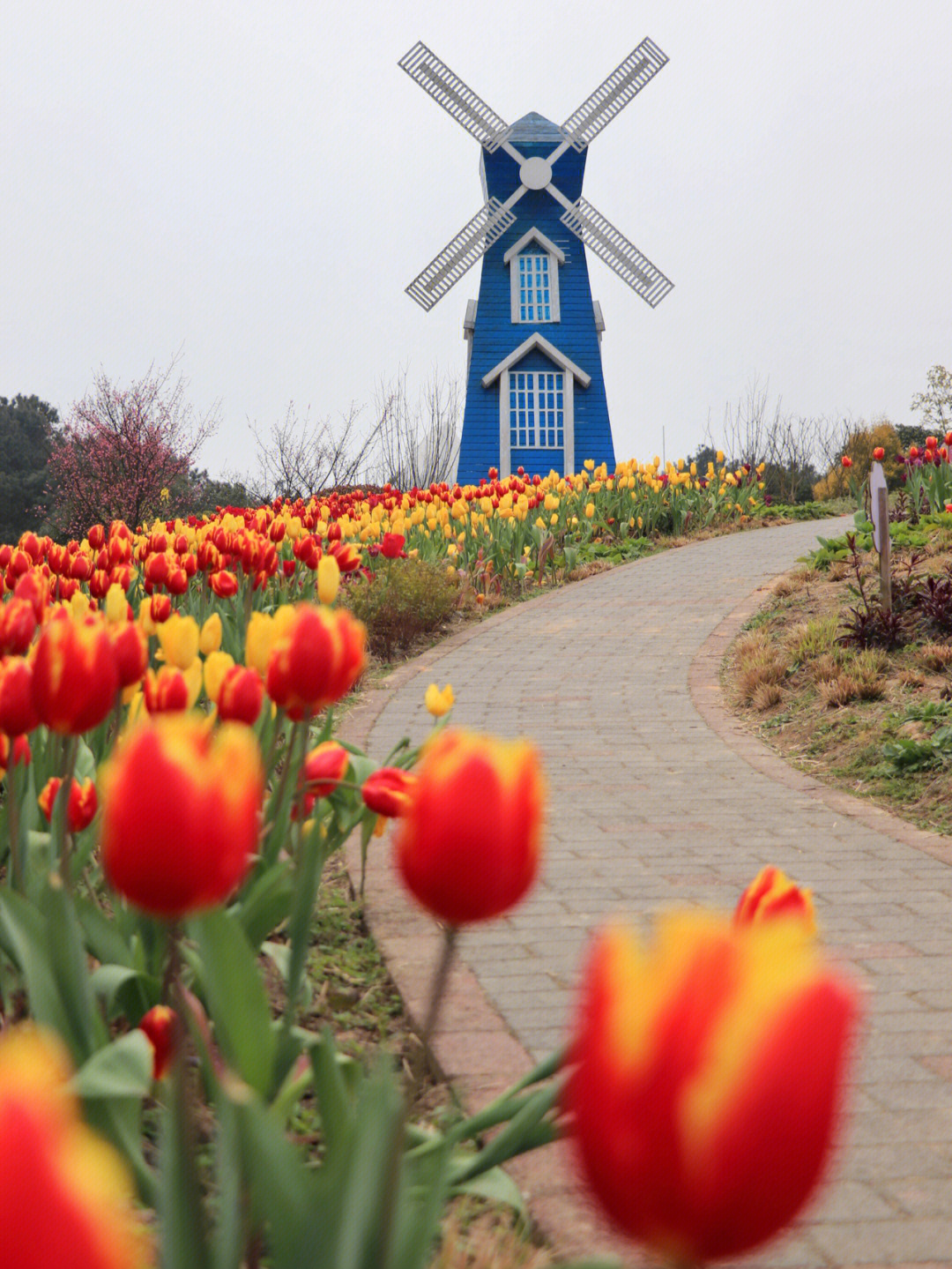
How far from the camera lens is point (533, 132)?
23641 mm

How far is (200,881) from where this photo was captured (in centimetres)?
90

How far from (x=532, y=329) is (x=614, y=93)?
5.56 meters

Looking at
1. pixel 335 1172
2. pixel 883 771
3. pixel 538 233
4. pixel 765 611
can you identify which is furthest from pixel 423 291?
pixel 335 1172

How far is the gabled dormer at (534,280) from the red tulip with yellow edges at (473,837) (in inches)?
922

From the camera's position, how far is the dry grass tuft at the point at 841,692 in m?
7.51

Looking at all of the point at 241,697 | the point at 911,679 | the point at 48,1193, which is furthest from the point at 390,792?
the point at 911,679

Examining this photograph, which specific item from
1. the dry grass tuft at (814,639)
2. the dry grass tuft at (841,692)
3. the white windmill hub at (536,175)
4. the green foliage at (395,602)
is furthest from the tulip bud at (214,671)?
the white windmill hub at (536,175)

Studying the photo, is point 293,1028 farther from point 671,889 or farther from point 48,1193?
point 671,889

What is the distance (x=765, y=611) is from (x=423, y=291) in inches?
643

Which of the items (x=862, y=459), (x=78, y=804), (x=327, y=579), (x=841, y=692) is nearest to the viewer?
(x=78, y=804)

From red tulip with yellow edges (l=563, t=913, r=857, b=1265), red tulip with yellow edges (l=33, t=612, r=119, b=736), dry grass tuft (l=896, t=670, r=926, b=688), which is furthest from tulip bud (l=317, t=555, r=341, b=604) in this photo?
dry grass tuft (l=896, t=670, r=926, b=688)

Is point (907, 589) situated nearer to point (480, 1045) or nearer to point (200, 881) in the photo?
point (480, 1045)

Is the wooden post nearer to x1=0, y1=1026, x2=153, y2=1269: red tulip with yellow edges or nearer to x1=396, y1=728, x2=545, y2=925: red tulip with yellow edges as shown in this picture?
x1=396, y1=728, x2=545, y2=925: red tulip with yellow edges

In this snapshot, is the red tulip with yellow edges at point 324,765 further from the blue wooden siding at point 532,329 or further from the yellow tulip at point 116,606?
the blue wooden siding at point 532,329
